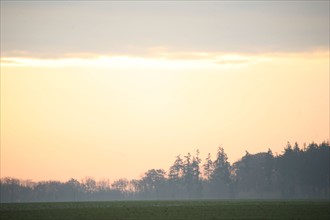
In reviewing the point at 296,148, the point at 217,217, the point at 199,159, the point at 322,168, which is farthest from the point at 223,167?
the point at 217,217

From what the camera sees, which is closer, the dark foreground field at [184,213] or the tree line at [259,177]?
the dark foreground field at [184,213]

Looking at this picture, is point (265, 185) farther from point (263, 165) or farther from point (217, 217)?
point (217, 217)

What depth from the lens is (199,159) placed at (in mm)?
179125

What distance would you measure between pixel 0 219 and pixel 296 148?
126 meters

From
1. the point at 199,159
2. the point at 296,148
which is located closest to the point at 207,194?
the point at 199,159

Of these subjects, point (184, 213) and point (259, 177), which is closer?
point (184, 213)

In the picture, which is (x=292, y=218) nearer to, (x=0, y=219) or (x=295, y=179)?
(x=0, y=219)

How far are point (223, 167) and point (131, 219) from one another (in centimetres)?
12849

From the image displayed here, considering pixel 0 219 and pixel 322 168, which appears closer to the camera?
pixel 0 219

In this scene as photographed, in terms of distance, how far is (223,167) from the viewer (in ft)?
565

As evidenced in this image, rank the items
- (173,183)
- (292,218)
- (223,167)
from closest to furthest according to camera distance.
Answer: (292,218) → (223,167) → (173,183)

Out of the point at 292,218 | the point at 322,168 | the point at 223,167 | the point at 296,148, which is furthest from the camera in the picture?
the point at 223,167

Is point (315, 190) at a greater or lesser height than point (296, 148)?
lesser

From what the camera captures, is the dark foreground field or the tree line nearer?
the dark foreground field
